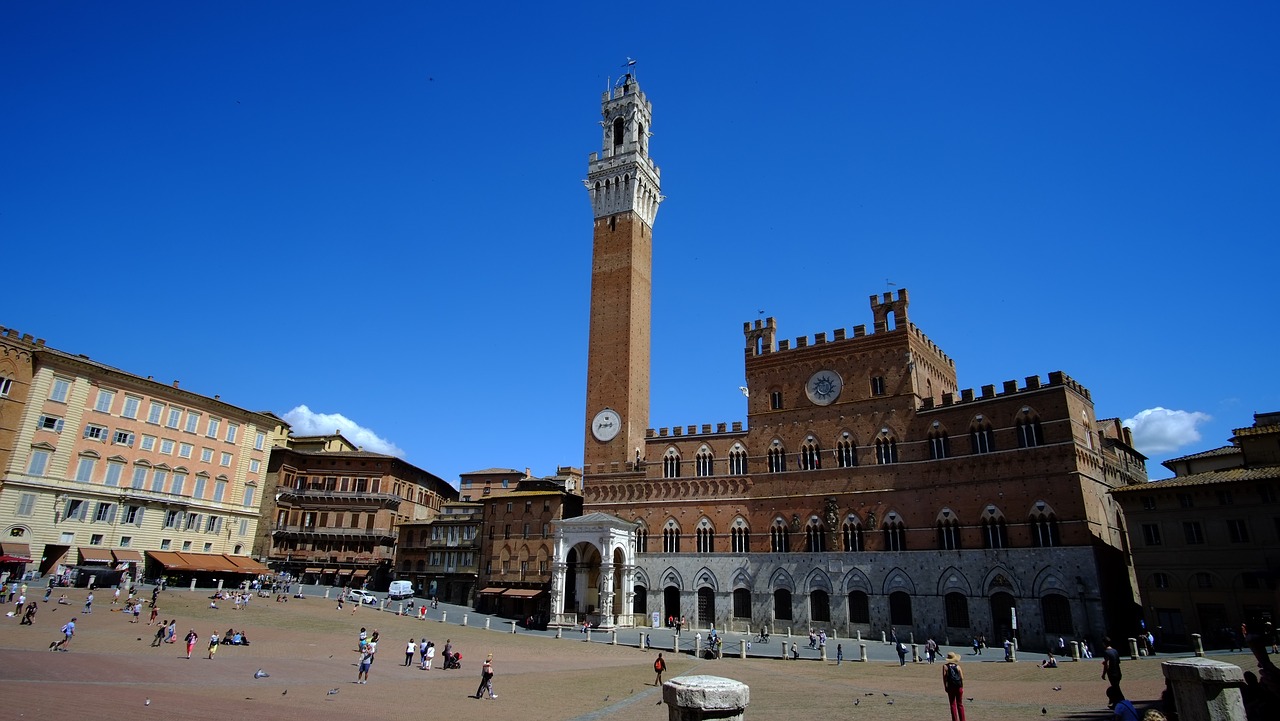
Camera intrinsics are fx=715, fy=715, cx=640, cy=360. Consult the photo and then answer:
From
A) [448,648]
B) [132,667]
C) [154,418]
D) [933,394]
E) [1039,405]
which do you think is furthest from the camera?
[154,418]

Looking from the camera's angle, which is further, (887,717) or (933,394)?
(933,394)

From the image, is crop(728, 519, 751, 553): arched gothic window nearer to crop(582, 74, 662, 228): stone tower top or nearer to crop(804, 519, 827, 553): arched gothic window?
crop(804, 519, 827, 553): arched gothic window

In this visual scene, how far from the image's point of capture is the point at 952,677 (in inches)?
524

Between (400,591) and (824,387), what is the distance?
34902 mm

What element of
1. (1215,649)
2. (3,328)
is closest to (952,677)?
(1215,649)

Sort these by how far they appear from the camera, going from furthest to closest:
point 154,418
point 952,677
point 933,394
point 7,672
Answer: point 154,418 → point 933,394 → point 7,672 → point 952,677

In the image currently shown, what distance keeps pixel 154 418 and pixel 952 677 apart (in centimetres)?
5396

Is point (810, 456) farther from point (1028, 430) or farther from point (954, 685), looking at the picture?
point (954, 685)

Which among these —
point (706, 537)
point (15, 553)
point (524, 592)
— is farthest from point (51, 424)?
point (706, 537)

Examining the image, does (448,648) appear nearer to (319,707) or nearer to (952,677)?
(319,707)

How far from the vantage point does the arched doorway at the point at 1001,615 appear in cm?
3681

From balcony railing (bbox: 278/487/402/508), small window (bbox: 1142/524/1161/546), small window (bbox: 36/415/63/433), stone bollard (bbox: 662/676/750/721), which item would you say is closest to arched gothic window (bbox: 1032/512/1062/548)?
small window (bbox: 1142/524/1161/546)

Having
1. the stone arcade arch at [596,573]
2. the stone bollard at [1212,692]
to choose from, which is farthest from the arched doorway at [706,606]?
the stone bollard at [1212,692]

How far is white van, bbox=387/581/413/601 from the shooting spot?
177 ft
